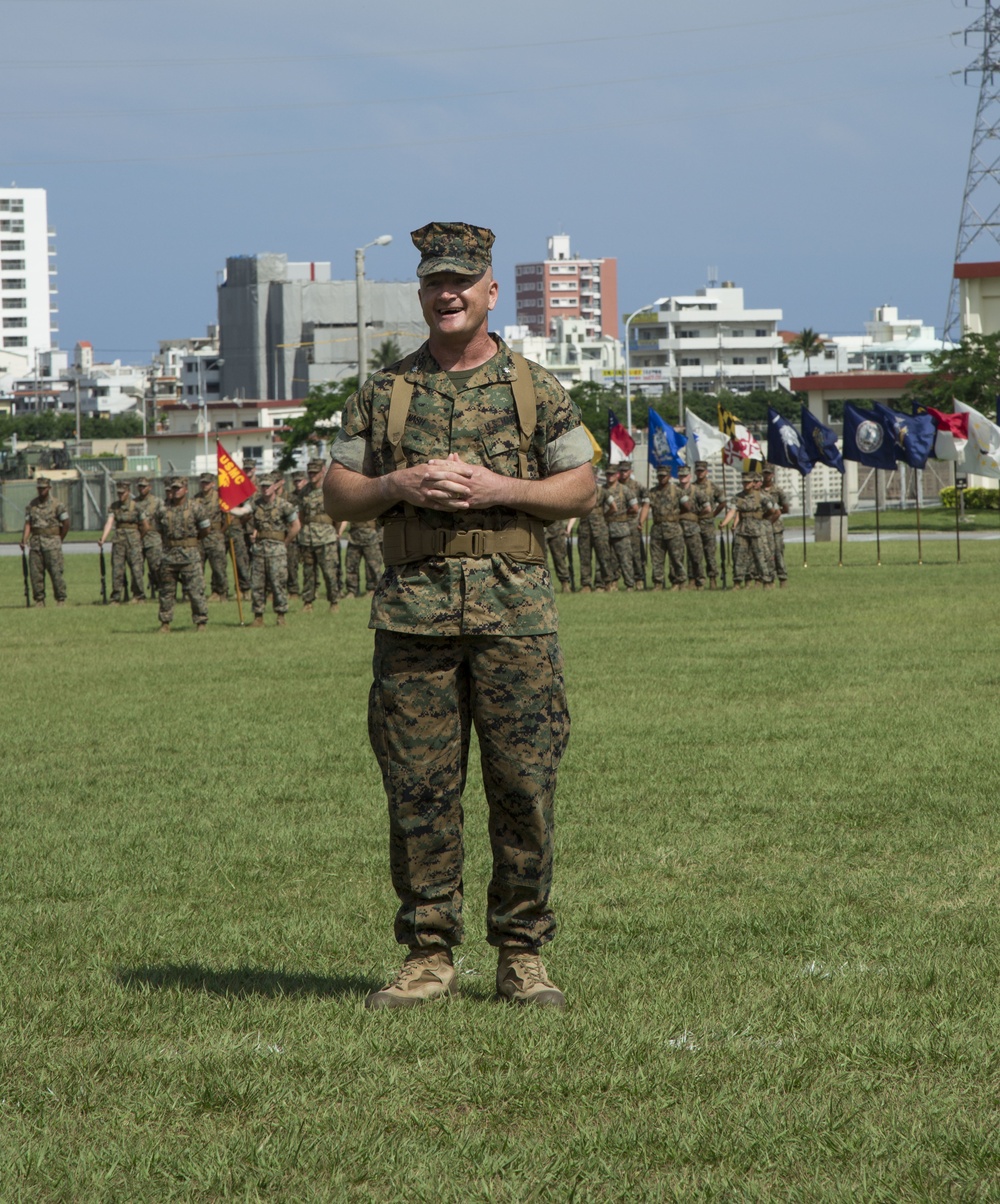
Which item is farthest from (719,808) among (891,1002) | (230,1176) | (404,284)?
(404,284)

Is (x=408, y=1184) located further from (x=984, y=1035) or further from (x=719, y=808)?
(x=719, y=808)

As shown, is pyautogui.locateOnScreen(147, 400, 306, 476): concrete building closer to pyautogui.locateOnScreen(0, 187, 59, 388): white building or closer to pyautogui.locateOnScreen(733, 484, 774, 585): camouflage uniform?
pyautogui.locateOnScreen(733, 484, 774, 585): camouflage uniform

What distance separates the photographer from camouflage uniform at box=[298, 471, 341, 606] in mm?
26062

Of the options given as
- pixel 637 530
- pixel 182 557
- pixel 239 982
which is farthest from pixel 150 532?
pixel 239 982

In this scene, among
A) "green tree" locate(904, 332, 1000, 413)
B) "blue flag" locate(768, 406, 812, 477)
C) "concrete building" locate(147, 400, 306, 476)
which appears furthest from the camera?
"concrete building" locate(147, 400, 306, 476)

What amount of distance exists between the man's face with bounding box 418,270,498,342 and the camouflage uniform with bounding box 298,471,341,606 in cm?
2067

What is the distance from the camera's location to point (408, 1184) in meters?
3.88

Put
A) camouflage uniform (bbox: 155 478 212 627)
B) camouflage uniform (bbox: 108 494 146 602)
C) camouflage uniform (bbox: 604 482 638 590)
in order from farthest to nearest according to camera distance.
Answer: camouflage uniform (bbox: 604 482 638 590), camouflage uniform (bbox: 108 494 146 602), camouflage uniform (bbox: 155 478 212 627)

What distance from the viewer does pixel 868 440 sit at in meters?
32.4

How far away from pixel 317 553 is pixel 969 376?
103ft

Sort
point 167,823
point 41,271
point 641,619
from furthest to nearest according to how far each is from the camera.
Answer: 1. point 41,271
2. point 641,619
3. point 167,823

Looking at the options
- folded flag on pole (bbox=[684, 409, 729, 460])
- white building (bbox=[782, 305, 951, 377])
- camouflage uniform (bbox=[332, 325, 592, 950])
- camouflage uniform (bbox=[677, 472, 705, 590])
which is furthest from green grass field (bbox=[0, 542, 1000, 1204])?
white building (bbox=[782, 305, 951, 377])

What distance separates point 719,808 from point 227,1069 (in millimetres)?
4609

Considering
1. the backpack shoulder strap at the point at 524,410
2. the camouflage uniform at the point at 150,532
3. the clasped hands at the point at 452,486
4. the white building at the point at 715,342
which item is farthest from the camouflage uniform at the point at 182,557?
the white building at the point at 715,342
